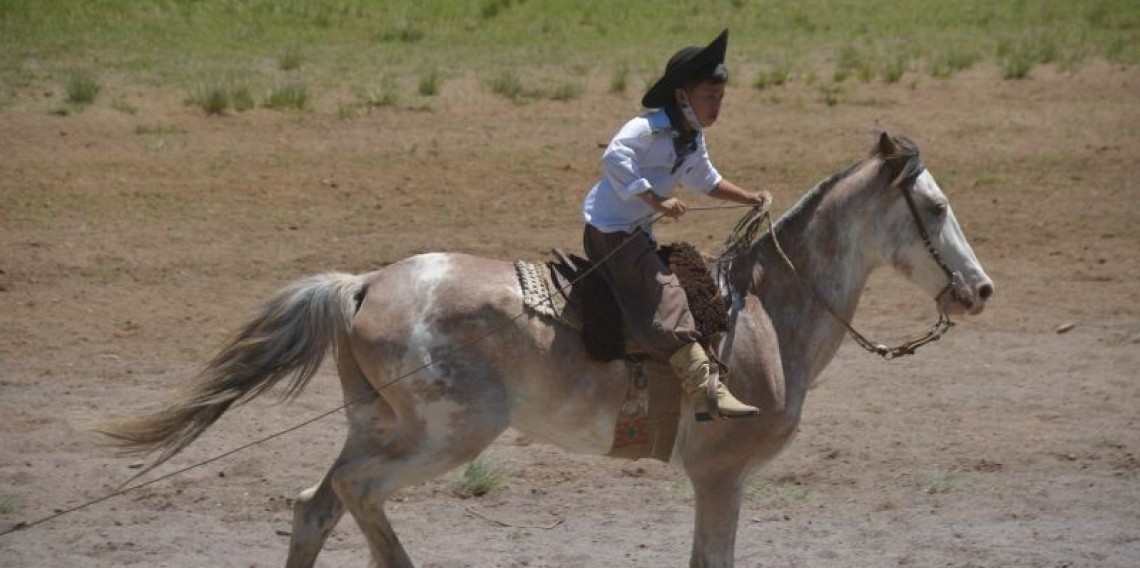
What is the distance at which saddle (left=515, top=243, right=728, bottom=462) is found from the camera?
6.20 meters

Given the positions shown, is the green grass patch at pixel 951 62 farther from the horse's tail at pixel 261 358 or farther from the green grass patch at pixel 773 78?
the horse's tail at pixel 261 358

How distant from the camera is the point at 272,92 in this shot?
15461 mm

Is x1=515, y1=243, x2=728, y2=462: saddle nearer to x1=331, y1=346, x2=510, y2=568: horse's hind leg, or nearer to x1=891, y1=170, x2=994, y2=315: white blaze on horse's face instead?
x1=331, y1=346, x2=510, y2=568: horse's hind leg

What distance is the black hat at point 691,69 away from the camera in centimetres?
607

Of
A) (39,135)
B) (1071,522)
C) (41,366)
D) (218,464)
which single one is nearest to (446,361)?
(218,464)

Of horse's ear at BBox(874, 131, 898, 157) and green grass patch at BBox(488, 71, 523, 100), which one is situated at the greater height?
horse's ear at BBox(874, 131, 898, 157)

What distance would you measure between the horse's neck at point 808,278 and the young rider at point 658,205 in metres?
0.52

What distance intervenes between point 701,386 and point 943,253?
1235mm

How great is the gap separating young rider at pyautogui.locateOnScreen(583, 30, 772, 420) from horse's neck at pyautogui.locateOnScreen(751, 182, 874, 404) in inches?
20.6

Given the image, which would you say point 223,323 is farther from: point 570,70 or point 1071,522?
point 570,70

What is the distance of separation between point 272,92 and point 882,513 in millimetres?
9251

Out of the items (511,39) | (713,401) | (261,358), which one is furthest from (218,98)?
(713,401)

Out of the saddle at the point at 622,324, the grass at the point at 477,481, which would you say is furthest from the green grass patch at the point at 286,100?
the saddle at the point at 622,324

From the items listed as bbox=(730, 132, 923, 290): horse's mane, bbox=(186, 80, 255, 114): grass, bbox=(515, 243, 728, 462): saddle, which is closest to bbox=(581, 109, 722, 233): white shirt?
bbox=(515, 243, 728, 462): saddle
